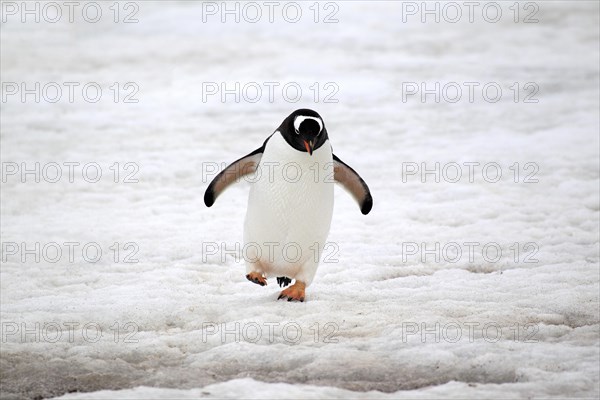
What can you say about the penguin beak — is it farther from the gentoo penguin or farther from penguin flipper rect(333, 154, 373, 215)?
penguin flipper rect(333, 154, 373, 215)

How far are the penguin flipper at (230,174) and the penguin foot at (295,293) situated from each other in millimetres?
726

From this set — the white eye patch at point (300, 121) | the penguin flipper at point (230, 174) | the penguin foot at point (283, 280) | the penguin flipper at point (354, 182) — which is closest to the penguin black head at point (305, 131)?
the white eye patch at point (300, 121)

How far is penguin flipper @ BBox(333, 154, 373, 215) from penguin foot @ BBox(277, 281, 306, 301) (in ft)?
2.20

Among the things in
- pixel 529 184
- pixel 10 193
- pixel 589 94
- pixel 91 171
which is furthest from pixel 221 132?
pixel 589 94

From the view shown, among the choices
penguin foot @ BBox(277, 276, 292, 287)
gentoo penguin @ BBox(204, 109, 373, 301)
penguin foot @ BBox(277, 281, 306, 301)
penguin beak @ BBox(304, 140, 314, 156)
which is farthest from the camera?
penguin foot @ BBox(277, 276, 292, 287)

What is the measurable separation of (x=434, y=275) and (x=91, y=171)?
14.3 feet

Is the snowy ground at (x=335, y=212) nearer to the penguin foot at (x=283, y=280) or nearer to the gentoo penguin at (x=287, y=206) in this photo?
the penguin foot at (x=283, y=280)

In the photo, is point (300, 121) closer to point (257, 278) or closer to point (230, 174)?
point (230, 174)

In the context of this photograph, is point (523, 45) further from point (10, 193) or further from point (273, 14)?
point (10, 193)

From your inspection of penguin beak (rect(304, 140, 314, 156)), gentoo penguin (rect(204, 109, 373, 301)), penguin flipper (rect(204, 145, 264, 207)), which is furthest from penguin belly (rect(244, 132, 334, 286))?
penguin beak (rect(304, 140, 314, 156))

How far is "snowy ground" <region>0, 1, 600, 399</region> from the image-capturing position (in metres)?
3.72

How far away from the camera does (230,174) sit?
5.05 metres

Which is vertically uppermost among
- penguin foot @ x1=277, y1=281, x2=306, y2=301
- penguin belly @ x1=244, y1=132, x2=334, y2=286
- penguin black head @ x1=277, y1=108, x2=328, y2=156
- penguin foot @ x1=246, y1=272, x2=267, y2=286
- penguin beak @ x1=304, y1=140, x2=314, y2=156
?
penguin black head @ x1=277, y1=108, x2=328, y2=156

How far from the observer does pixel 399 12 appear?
15609 mm
